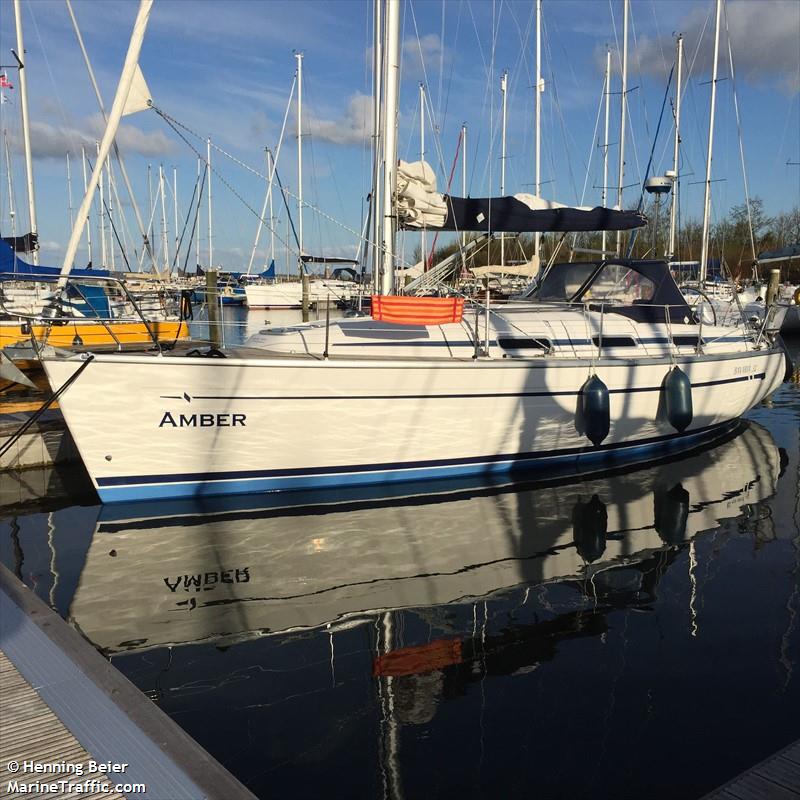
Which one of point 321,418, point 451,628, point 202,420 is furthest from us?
point 321,418

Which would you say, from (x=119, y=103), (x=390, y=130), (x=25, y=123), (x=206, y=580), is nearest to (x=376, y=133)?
(x=390, y=130)

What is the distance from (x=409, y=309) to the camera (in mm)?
8219

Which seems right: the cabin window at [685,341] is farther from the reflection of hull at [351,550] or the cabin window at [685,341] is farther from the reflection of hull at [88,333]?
the reflection of hull at [88,333]

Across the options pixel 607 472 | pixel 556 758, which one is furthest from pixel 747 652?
pixel 607 472

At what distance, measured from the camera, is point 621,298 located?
33.4ft

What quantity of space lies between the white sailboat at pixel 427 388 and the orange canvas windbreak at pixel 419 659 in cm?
344

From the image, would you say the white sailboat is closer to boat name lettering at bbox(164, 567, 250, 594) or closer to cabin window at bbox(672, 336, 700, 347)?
cabin window at bbox(672, 336, 700, 347)

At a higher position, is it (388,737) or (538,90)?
(538,90)

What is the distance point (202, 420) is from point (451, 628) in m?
3.62

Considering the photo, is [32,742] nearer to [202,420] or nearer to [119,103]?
[202,420]

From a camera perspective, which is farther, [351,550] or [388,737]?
[351,550]

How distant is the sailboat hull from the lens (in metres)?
7.32

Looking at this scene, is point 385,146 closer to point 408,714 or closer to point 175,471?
point 175,471

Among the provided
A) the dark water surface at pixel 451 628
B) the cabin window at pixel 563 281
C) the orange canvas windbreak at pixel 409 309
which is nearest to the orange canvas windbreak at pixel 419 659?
the dark water surface at pixel 451 628
